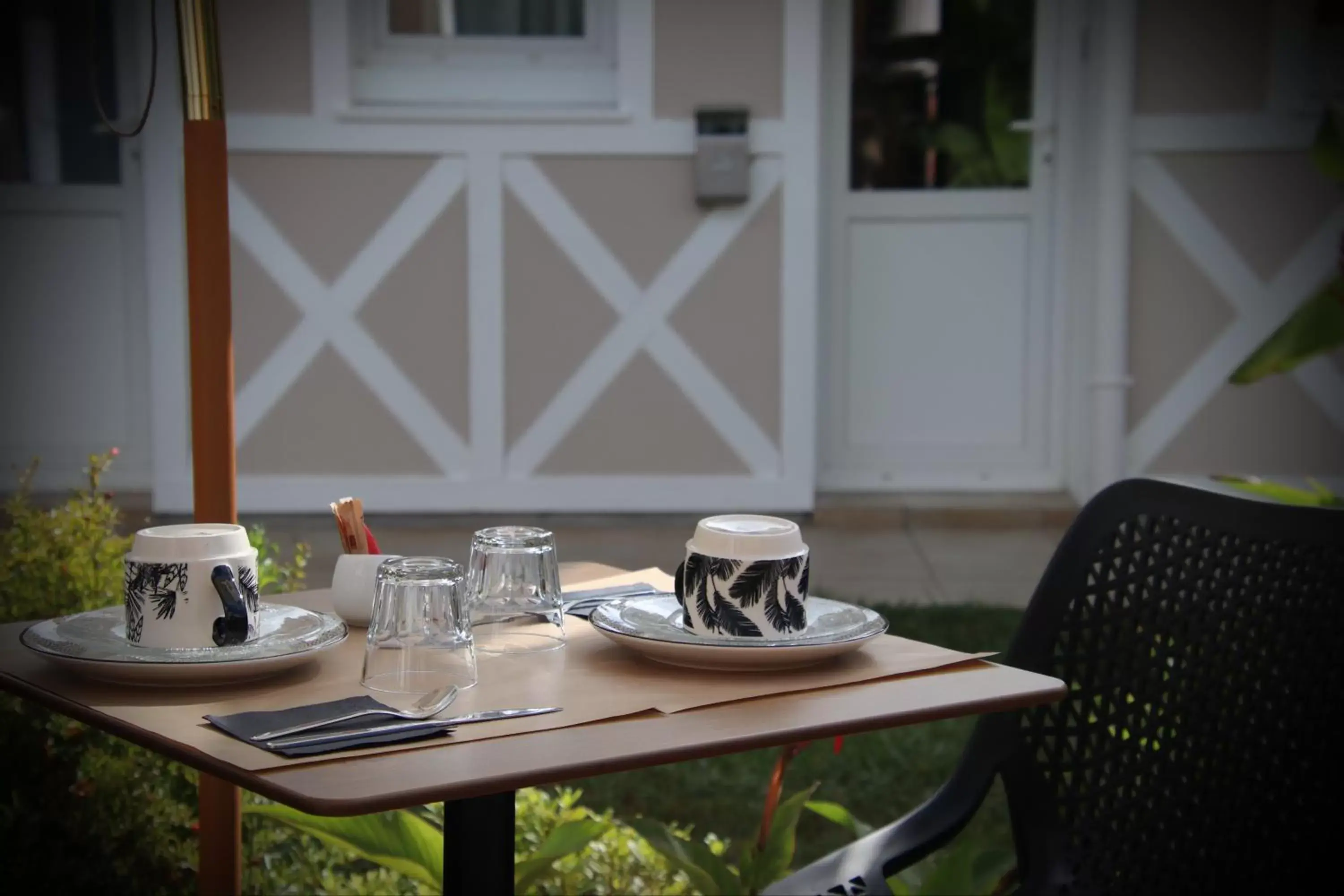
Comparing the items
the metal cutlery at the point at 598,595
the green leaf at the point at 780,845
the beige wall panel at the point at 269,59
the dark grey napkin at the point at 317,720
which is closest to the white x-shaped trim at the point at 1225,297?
the beige wall panel at the point at 269,59

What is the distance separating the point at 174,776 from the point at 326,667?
0.99m

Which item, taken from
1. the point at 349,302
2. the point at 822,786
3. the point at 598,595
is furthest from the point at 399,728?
the point at 349,302

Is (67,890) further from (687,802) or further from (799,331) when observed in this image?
(799,331)

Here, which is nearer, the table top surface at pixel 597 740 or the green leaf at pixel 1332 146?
the table top surface at pixel 597 740

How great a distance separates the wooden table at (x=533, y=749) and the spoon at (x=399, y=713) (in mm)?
51

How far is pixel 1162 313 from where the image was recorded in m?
5.99

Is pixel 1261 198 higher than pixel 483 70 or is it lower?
lower

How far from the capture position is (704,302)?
18.9 feet

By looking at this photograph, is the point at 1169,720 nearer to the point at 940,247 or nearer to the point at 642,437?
the point at 642,437

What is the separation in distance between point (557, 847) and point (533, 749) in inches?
34.5

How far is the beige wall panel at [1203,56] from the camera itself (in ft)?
19.1

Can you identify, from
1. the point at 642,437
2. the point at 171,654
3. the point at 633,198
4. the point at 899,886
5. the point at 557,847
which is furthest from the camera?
the point at 642,437

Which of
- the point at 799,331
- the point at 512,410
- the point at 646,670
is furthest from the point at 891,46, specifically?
the point at 646,670

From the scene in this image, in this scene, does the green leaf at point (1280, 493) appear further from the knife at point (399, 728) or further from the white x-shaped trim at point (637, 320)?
the white x-shaped trim at point (637, 320)
